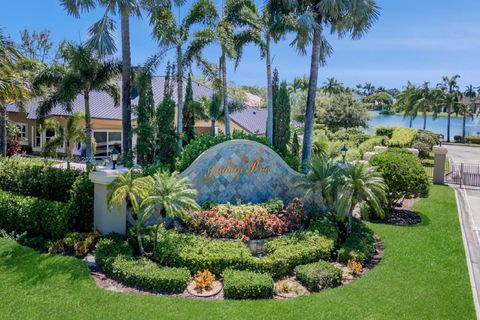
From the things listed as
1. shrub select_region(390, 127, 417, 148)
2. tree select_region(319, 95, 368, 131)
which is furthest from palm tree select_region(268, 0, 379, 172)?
tree select_region(319, 95, 368, 131)

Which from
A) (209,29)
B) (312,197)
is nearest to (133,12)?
(209,29)

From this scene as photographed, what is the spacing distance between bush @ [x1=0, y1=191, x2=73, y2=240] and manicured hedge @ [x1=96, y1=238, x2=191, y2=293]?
1.89 metres

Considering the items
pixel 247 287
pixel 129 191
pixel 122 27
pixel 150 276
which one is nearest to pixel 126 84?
pixel 122 27

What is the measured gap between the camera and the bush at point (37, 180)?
13508 mm

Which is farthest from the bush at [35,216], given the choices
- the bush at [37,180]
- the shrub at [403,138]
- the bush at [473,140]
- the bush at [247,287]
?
the bush at [473,140]

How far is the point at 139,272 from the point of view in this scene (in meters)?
9.56

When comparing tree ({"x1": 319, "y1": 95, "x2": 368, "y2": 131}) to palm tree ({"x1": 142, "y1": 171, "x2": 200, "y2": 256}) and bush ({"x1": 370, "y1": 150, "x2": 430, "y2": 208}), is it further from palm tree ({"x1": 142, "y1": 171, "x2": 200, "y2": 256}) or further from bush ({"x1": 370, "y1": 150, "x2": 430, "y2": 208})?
palm tree ({"x1": 142, "y1": 171, "x2": 200, "y2": 256})

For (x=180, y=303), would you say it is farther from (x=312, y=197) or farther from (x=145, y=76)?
(x=145, y=76)

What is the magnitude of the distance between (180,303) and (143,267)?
1.69 metres

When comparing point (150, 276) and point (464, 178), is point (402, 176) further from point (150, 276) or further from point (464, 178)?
point (150, 276)

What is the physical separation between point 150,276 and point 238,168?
588cm

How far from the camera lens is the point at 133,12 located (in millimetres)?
16047

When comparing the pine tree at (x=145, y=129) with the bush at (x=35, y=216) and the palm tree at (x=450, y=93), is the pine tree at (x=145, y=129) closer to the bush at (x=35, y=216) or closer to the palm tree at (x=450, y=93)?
the bush at (x=35, y=216)

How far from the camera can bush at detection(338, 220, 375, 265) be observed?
11.3 m
